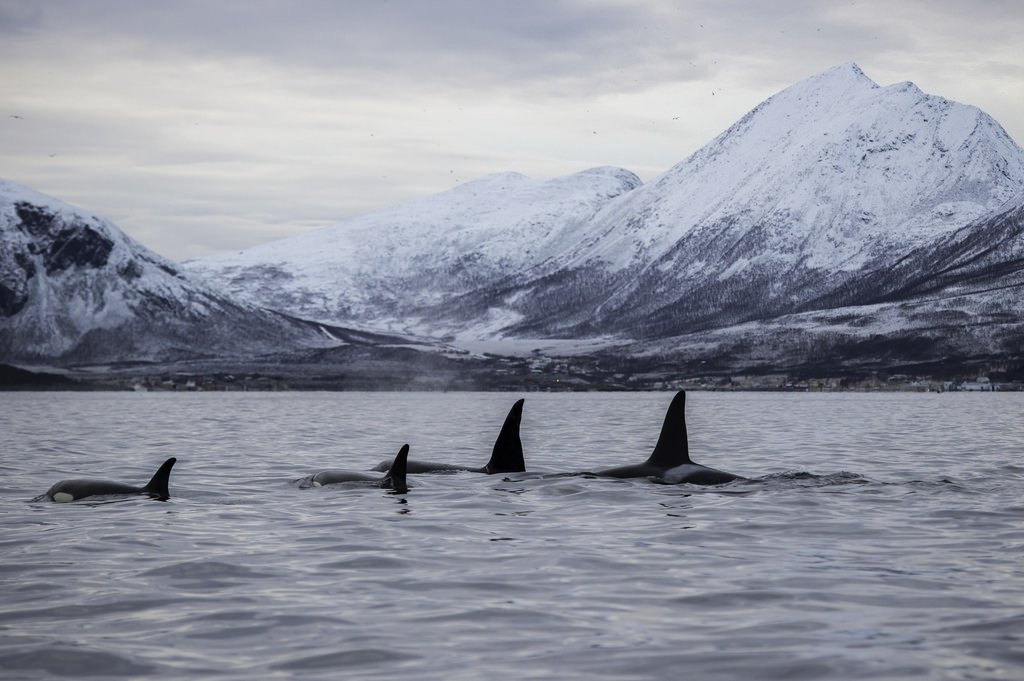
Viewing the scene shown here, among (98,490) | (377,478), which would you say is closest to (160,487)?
(98,490)

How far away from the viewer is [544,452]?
54.1 m

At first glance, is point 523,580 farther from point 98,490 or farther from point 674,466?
point 674,466

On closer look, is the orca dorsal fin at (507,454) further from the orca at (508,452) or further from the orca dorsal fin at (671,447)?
the orca dorsal fin at (671,447)

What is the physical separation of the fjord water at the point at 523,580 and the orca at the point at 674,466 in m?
0.67

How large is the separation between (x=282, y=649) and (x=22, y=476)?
1023 inches

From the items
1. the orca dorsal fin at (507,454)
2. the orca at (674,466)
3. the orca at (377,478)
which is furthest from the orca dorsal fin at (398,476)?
the orca at (674,466)

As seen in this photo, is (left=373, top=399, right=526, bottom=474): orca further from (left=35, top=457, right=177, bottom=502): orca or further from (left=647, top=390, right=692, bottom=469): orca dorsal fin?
(left=35, top=457, right=177, bottom=502): orca

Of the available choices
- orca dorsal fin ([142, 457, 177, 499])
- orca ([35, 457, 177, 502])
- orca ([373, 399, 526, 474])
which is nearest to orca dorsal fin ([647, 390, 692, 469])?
orca ([373, 399, 526, 474])

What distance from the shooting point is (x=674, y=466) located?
3291cm

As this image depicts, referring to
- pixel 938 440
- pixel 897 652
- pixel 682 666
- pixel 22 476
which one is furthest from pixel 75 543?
pixel 938 440

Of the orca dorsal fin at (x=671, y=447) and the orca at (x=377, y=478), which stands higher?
the orca dorsal fin at (x=671, y=447)

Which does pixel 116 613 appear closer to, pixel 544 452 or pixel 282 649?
pixel 282 649

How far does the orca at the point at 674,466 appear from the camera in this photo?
105 ft

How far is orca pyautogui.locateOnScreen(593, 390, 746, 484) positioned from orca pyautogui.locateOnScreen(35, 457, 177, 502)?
10523 mm
